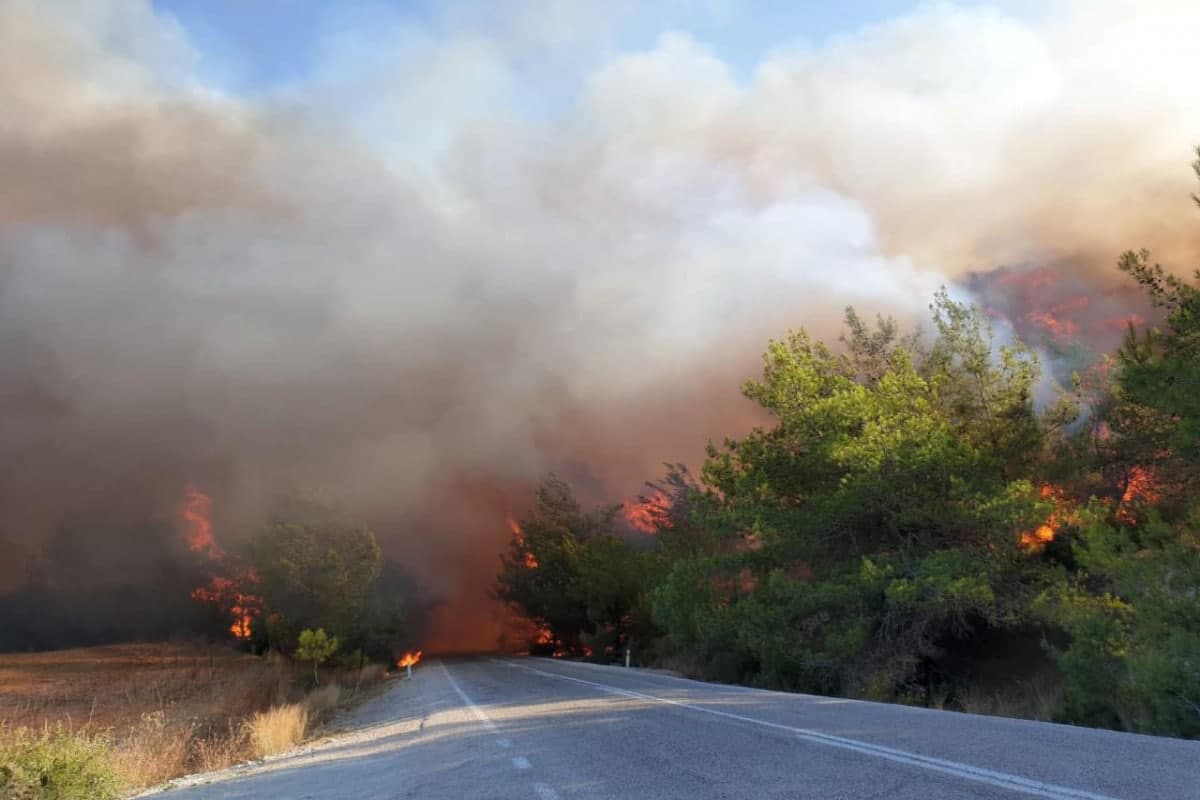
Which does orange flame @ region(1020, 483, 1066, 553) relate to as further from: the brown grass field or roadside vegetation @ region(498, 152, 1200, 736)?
the brown grass field

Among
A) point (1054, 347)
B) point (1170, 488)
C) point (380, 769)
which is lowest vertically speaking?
point (380, 769)

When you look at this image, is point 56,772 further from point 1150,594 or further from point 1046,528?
point 1046,528

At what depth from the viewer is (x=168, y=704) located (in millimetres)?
32312

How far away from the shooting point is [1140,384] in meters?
17.3

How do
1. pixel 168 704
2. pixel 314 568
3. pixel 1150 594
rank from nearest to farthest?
pixel 1150 594 → pixel 168 704 → pixel 314 568

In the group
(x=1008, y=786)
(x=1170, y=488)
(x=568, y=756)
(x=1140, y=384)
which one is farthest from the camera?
(x=1170, y=488)

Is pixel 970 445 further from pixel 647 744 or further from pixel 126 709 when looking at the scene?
pixel 126 709

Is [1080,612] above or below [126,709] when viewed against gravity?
above

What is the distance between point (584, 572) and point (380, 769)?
56.4m

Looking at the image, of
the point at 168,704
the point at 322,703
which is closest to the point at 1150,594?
the point at 322,703

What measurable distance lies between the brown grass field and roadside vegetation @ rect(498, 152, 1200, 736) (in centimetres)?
1412

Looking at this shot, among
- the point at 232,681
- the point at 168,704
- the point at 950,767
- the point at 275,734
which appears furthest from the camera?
the point at 232,681

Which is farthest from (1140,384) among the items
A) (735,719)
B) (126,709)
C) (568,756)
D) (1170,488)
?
(126,709)

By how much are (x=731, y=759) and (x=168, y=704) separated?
30.6 metres
